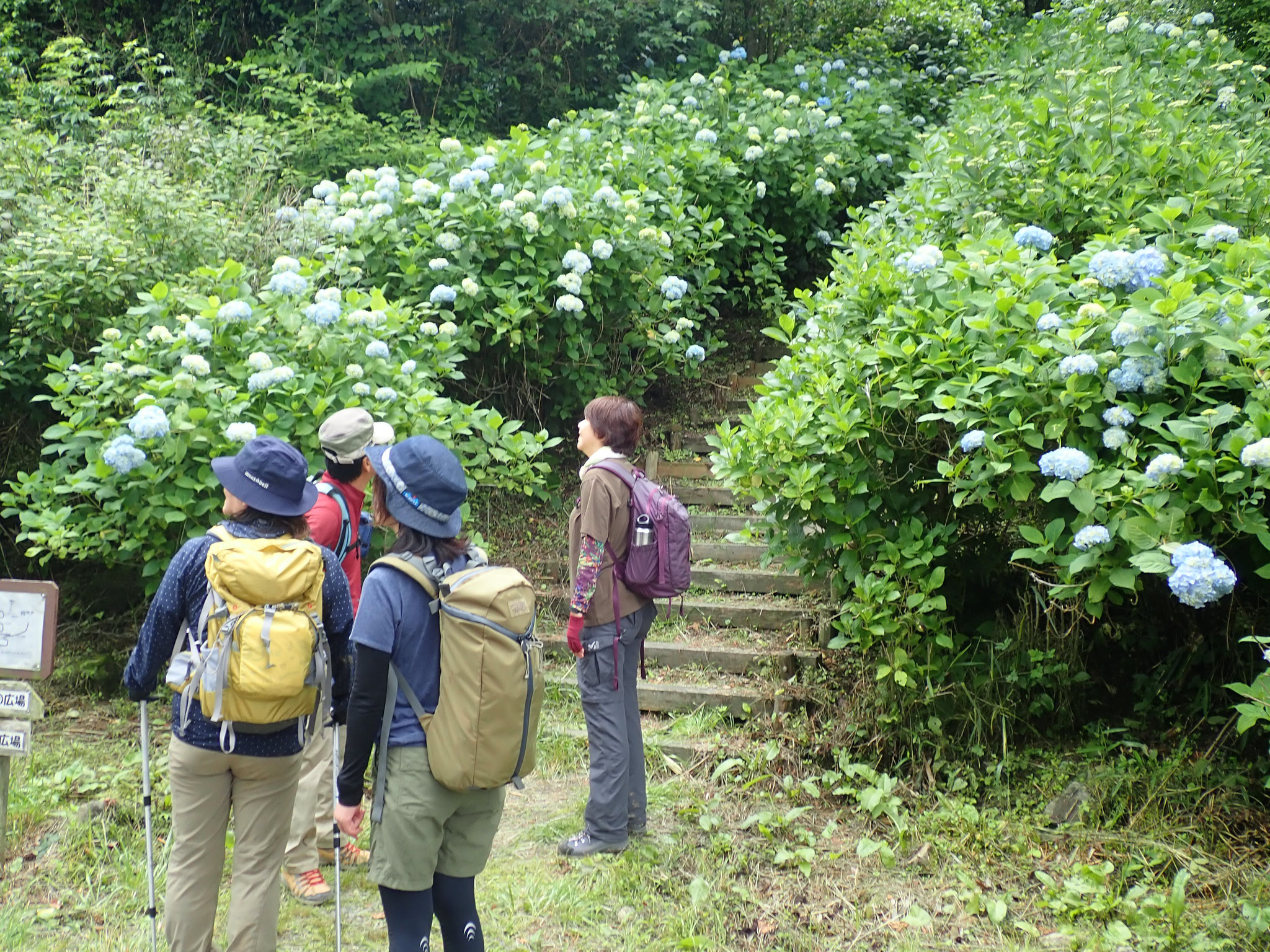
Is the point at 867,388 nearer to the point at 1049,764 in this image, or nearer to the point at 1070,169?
the point at 1049,764

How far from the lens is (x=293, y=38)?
9.85 meters

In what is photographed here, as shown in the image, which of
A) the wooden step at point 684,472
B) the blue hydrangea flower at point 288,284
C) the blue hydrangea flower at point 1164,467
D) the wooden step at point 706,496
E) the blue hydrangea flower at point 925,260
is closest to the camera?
the blue hydrangea flower at point 1164,467

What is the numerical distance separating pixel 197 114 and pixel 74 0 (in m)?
2.33

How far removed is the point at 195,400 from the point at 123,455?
453 mm

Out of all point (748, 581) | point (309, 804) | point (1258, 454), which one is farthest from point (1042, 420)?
point (309, 804)

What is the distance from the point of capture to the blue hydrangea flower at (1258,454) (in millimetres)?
2984

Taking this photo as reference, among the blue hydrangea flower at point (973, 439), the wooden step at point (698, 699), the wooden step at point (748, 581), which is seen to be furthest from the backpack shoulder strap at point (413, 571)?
the wooden step at point (748, 581)

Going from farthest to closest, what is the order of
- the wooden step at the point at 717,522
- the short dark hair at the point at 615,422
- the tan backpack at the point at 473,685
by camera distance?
the wooden step at the point at 717,522
the short dark hair at the point at 615,422
the tan backpack at the point at 473,685

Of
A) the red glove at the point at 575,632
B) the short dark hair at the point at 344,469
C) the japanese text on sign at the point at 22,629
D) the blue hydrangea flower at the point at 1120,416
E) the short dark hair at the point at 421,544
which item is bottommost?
the red glove at the point at 575,632

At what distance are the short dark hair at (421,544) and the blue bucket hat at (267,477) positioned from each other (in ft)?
1.04

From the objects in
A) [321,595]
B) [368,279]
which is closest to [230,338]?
[368,279]

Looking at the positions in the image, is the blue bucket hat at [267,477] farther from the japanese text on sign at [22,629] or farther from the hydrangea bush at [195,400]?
the hydrangea bush at [195,400]

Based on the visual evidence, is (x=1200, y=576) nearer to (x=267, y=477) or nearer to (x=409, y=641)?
(x=409, y=641)

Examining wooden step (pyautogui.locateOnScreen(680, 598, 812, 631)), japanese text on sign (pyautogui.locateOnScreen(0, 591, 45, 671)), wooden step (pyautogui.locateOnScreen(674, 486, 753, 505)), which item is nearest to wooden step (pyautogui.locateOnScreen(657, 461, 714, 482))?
wooden step (pyautogui.locateOnScreen(674, 486, 753, 505))
